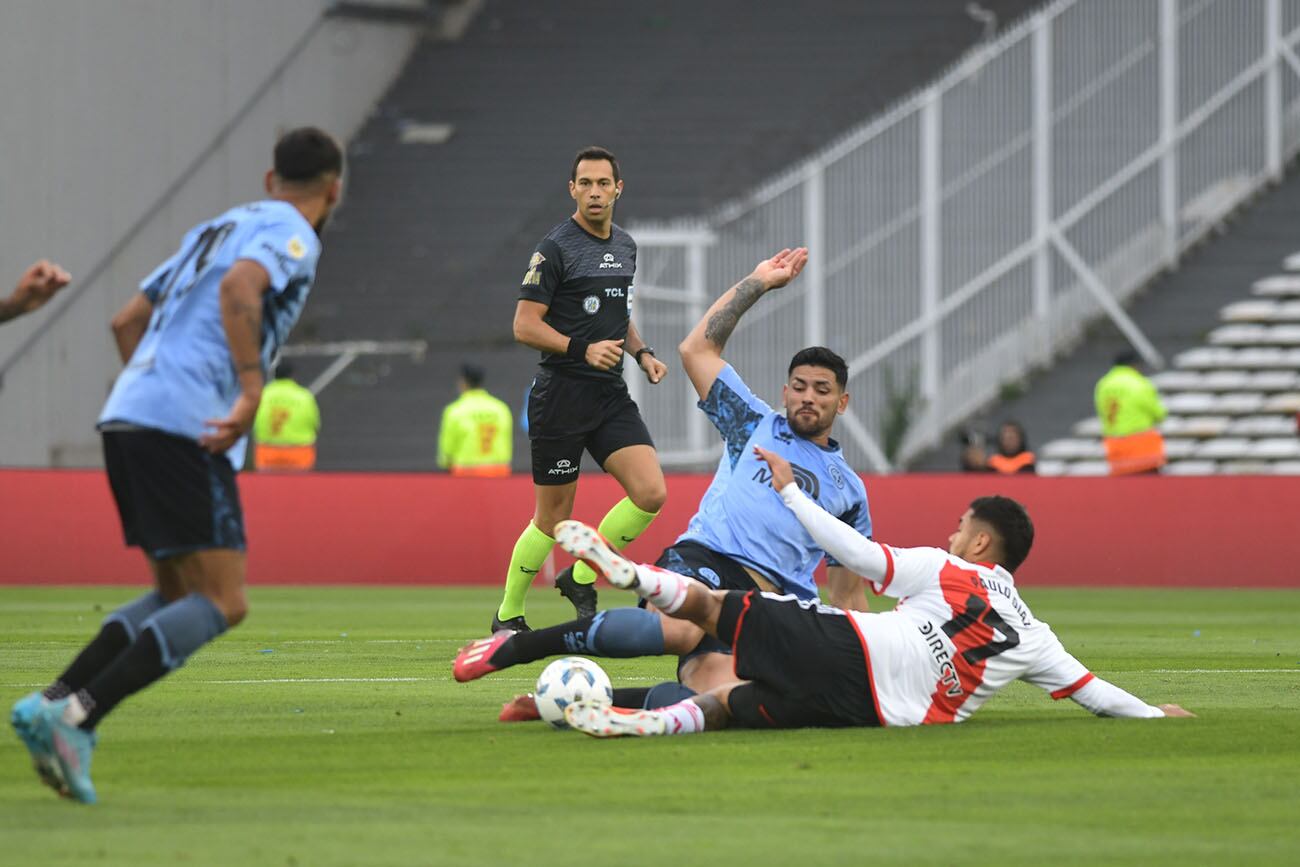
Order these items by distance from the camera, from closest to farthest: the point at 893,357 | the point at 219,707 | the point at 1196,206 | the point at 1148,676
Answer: the point at 219,707 → the point at 1148,676 → the point at 893,357 → the point at 1196,206

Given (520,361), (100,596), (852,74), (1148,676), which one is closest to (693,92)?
(852,74)

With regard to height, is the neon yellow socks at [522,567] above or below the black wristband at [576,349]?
below

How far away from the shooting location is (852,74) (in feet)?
111

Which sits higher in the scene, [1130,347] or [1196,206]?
[1196,206]

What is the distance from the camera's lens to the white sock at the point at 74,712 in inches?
238

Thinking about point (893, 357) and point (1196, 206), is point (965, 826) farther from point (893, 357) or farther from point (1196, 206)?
point (1196, 206)

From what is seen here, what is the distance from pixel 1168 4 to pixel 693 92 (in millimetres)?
8636

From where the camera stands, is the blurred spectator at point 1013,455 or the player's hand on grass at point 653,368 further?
the blurred spectator at point 1013,455

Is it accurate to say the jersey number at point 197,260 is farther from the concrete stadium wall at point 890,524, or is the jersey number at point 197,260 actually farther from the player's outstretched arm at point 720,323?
the concrete stadium wall at point 890,524

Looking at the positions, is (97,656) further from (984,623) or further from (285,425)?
(285,425)

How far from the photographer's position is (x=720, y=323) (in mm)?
9078

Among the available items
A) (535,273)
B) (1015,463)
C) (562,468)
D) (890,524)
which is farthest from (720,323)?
(1015,463)

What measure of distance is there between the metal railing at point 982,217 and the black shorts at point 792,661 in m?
17.7

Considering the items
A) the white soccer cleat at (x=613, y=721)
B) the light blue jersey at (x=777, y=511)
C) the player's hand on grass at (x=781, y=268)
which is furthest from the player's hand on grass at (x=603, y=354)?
the white soccer cleat at (x=613, y=721)
